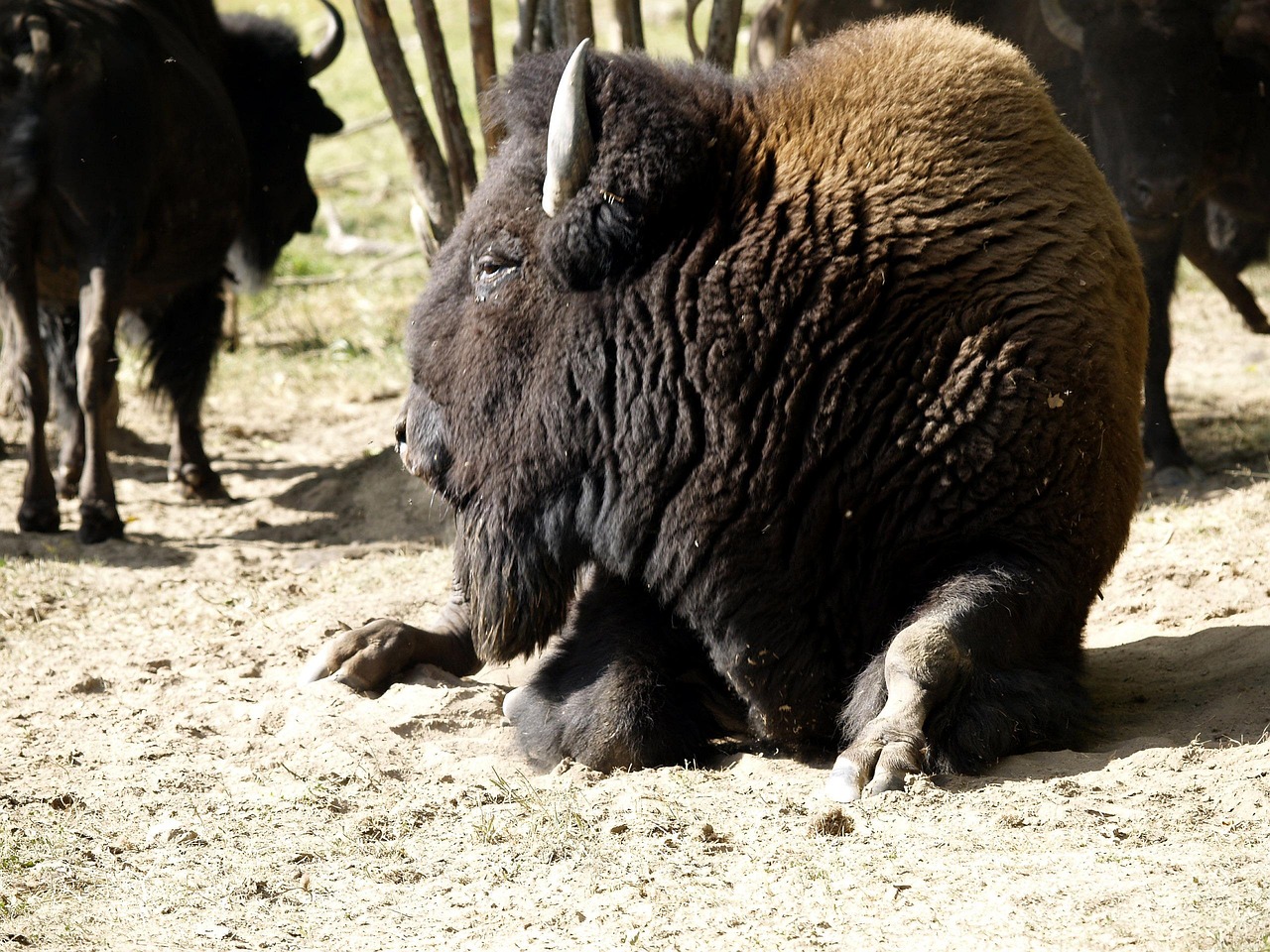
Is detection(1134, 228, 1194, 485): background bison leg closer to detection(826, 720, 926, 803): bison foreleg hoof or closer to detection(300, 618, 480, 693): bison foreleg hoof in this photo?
detection(300, 618, 480, 693): bison foreleg hoof

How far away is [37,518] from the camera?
652 centimetres

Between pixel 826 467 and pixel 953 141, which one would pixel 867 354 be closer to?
pixel 826 467

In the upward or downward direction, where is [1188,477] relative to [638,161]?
downward

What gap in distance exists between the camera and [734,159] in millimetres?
3457

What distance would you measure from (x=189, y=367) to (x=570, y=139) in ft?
16.3

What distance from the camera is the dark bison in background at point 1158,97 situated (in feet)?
20.0

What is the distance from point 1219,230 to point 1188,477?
213cm

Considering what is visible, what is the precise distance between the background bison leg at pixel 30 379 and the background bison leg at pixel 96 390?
0.62ft

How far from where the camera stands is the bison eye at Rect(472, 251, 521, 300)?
3596mm

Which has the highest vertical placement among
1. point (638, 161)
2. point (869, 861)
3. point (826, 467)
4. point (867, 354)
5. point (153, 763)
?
point (638, 161)

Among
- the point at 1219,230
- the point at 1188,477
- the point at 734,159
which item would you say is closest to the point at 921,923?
the point at 734,159

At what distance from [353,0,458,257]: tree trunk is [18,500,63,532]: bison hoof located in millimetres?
2246

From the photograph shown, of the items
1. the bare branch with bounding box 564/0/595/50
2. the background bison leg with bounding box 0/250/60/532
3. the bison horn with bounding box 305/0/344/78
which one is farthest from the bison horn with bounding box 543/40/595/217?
the bison horn with bounding box 305/0/344/78

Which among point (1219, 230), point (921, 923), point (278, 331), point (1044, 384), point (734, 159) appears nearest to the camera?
point (921, 923)
